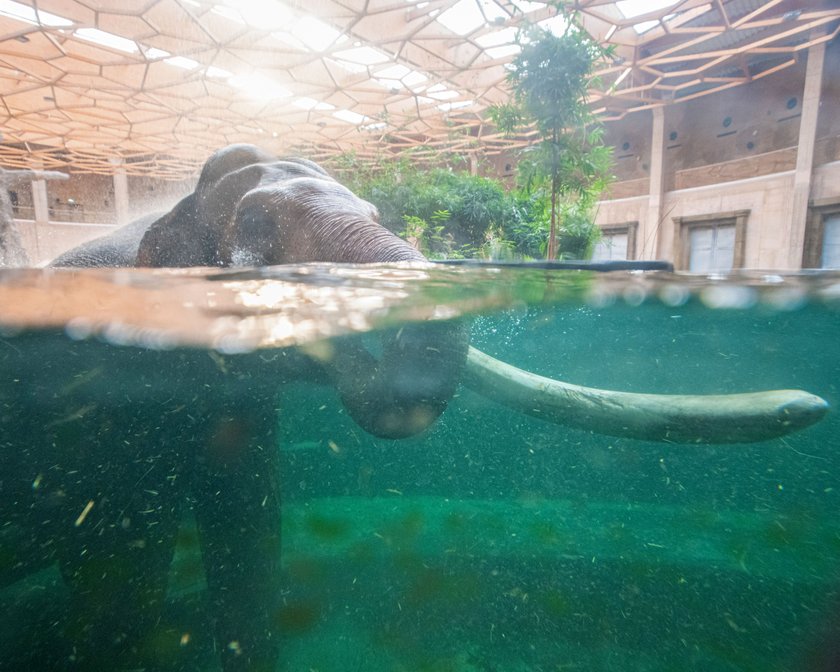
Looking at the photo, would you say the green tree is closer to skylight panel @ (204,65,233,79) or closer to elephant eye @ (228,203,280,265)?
elephant eye @ (228,203,280,265)

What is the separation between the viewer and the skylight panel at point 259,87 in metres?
20.7

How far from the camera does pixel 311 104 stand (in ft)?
80.2

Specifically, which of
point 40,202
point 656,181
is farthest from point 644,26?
point 40,202

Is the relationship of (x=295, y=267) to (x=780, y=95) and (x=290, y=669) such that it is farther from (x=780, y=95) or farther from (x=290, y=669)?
(x=780, y=95)

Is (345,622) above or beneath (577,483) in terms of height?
above

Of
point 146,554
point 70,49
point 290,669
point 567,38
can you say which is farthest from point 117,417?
point 70,49

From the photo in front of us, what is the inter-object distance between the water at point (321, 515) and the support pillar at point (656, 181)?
7.85m

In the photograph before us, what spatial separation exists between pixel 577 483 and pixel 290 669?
21.2m

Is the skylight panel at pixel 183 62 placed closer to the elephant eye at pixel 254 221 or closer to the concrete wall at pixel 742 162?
the concrete wall at pixel 742 162

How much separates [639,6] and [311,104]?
608 inches

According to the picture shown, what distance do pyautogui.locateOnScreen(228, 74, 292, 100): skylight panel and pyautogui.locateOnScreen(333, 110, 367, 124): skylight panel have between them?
11.1ft

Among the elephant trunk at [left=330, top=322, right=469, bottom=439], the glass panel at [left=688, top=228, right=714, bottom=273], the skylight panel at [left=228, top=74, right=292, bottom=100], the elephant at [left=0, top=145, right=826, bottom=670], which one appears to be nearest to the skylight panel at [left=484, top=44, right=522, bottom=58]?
the skylight panel at [left=228, top=74, right=292, bottom=100]

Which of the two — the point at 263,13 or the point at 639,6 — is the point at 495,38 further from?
the point at 263,13

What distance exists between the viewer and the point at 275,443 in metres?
3.20
